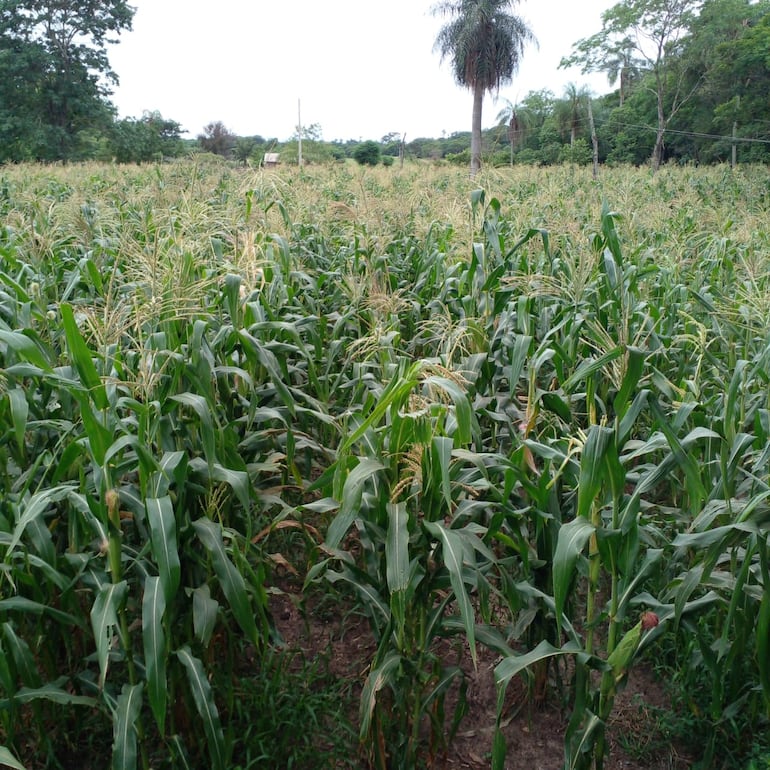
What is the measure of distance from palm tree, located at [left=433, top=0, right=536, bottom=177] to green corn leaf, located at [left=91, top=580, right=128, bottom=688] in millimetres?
32318

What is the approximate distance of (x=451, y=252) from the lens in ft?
16.0

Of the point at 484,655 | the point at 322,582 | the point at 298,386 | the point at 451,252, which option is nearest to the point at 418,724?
the point at 484,655

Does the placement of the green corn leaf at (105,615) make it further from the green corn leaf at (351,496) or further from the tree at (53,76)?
the tree at (53,76)

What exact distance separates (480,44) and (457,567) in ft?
116

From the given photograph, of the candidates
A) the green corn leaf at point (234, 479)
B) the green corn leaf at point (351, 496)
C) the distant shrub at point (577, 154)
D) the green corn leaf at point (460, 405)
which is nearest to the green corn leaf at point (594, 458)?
the green corn leaf at point (460, 405)

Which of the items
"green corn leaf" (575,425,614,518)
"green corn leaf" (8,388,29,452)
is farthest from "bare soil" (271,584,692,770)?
"green corn leaf" (8,388,29,452)

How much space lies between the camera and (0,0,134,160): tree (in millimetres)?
32250

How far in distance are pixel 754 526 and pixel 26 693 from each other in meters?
2.27

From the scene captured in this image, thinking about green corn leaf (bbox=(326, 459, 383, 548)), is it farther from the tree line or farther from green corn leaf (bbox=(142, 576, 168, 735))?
the tree line

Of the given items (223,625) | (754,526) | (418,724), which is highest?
(754,526)

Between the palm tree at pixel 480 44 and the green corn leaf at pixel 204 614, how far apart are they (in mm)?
32138

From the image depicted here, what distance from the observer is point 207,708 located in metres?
2.00

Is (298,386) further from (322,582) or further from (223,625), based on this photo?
(223,625)

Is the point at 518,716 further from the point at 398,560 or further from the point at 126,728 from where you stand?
the point at 126,728
